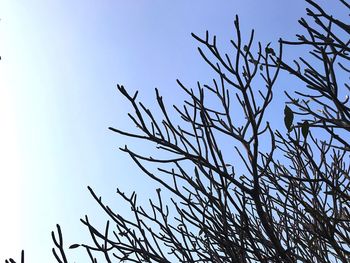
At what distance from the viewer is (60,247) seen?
1.08m

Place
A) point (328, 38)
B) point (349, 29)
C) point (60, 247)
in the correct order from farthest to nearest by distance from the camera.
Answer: point (328, 38)
point (349, 29)
point (60, 247)

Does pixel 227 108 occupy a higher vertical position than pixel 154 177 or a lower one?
higher

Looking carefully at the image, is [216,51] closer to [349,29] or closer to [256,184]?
[349,29]

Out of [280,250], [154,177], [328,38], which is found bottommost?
[280,250]

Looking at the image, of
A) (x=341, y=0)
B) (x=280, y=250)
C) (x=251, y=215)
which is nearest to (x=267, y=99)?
(x=341, y=0)

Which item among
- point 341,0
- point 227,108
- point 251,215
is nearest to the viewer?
point 341,0

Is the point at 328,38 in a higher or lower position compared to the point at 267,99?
higher

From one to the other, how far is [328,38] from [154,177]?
1.03 meters

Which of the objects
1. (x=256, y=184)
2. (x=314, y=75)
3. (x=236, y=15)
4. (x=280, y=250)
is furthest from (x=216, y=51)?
(x=280, y=250)

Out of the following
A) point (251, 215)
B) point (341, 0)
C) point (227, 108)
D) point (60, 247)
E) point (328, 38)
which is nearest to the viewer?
point (60, 247)

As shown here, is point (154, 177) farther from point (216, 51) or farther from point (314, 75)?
point (314, 75)

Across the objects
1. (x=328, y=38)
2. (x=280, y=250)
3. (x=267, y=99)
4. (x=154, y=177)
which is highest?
(x=328, y=38)

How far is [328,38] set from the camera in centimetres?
155

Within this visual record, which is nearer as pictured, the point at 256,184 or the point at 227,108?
the point at 256,184
